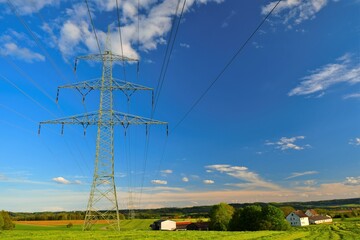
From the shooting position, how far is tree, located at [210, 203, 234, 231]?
100694mm

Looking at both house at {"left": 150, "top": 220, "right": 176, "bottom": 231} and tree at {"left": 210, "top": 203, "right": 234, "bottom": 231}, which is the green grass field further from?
house at {"left": 150, "top": 220, "right": 176, "bottom": 231}

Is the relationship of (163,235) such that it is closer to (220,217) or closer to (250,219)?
(250,219)

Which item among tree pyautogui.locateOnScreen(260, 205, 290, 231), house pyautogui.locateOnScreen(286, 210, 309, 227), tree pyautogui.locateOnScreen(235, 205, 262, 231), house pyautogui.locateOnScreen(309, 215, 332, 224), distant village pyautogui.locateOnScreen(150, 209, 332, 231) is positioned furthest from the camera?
house pyautogui.locateOnScreen(309, 215, 332, 224)

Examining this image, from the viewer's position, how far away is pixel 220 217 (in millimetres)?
102062

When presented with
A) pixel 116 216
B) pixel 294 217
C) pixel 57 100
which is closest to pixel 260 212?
pixel 116 216

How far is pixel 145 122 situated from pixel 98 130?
22.6 ft

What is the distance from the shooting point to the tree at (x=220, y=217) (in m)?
101

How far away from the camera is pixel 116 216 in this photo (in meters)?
44.2

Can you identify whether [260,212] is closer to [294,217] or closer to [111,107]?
[111,107]

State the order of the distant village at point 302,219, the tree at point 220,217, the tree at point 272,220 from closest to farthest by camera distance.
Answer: the tree at point 272,220 < the tree at point 220,217 < the distant village at point 302,219

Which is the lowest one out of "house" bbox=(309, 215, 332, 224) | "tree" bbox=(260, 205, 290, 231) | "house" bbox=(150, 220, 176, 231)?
"house" bbox=(309, 215, 332, 224)

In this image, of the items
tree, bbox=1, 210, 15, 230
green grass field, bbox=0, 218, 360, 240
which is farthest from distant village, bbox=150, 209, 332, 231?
green grass field, bbox=0, 218, 360, 240

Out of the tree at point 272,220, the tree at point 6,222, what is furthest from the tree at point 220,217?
the tree at point 6,222

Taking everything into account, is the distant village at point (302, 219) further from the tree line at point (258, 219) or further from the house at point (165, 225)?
the tree line at point (258, 219)
